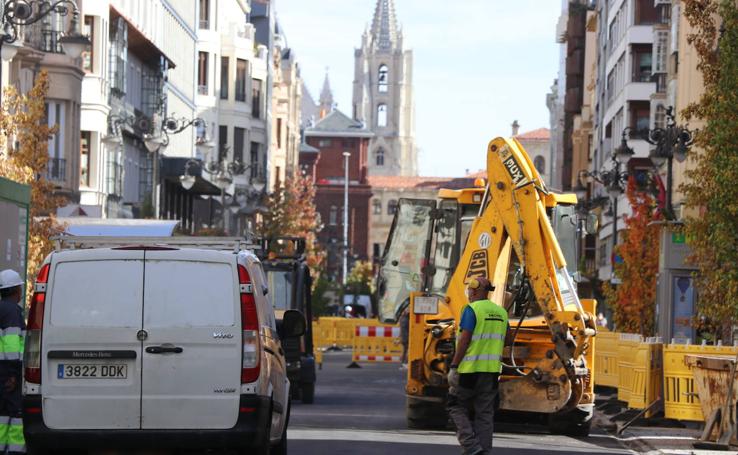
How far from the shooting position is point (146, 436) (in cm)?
1380

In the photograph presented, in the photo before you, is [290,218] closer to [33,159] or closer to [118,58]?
[118,58]

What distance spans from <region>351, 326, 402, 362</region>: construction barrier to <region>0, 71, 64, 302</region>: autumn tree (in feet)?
60.8

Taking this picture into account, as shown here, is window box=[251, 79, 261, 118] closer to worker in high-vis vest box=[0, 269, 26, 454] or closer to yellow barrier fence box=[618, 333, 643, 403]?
yellow barrier fence box=[618, 333, 643, 403]

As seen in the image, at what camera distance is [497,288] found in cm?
2292

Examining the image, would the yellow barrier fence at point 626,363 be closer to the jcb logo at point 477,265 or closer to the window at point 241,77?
the jcb logo at point 477,265

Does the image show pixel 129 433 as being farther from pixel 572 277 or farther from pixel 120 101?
pixel 120 101

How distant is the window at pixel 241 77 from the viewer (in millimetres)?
93000

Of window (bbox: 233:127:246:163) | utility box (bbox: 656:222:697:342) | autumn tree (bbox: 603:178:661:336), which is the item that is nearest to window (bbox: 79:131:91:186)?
autumn tree (bbox: 603:178:661:336)

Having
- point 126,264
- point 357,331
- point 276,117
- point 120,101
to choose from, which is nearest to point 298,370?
point 126,264

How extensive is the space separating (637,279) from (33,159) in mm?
15113

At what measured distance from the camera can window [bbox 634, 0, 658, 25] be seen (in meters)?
74.6

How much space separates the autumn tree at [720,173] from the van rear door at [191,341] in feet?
40.2

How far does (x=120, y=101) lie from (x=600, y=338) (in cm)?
2940

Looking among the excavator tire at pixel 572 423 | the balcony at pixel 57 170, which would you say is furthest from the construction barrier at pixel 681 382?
the balcony at pixel 57 170
